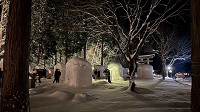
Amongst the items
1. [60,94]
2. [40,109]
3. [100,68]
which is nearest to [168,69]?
[100,68]

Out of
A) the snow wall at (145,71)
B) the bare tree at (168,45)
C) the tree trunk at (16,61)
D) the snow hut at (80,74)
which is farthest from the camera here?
the bare tree at (168,45)

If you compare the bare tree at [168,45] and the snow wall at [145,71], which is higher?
the bare tree at [168,45]

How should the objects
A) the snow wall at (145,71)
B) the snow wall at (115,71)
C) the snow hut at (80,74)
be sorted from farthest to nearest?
the snow wall at (145,71)
the snow wall at (115,71)
the snow hut at (80,74)

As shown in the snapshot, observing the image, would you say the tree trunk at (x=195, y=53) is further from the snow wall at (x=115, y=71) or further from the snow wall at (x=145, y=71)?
the snow wall at (x=145, y=71)

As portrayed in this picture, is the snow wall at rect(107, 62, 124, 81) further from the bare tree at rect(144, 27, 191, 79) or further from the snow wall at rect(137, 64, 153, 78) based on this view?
the bare tree at rect(144, 27, 191, 79)

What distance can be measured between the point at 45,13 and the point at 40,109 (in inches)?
1160

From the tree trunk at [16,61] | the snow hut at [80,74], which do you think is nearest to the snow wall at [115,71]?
the snow hut at [80,74]

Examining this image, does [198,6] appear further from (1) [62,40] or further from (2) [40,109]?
(1) [62,40]

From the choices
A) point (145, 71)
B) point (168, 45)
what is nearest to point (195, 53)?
point (145, 71)

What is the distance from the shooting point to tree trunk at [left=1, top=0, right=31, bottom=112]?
727 cm

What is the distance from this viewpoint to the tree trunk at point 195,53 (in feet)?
17.7

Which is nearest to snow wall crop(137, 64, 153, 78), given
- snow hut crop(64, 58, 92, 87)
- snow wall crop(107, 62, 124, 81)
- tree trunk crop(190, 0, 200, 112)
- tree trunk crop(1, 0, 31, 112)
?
snow wall crop(107, 62, 124, 81)

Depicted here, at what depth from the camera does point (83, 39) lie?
1633 inches

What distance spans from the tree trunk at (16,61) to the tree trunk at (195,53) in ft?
15.7
